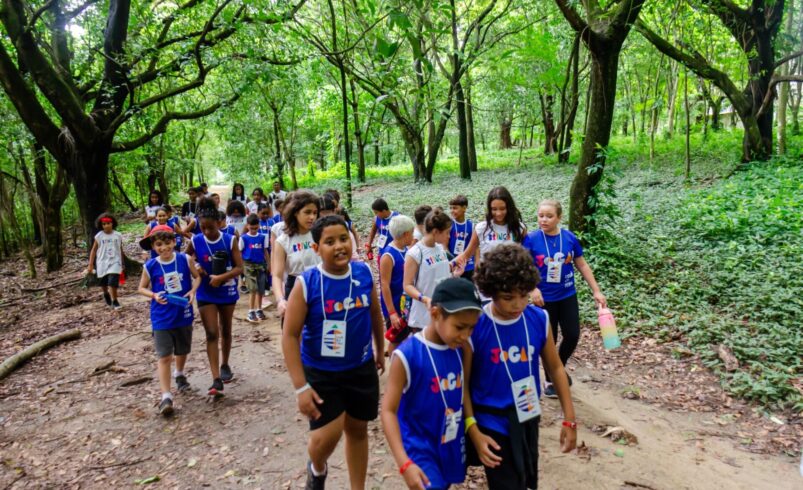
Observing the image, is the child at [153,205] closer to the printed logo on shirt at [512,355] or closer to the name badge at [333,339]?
the name badge at [333,339]

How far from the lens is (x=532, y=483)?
2469 millimetres

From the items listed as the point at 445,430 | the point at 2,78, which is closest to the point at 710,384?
the point at 445,430

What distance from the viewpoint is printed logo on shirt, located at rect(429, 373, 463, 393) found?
2.26 metres

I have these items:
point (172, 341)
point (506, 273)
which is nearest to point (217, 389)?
point (172, 341)

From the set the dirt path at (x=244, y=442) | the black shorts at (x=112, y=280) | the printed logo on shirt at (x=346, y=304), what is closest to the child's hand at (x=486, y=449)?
the printed logo on shirt at (x=346, y=304)

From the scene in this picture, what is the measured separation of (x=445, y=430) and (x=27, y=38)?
1073cm

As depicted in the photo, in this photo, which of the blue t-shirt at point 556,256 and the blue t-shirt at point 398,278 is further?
the blue t-shirt at point 398,278

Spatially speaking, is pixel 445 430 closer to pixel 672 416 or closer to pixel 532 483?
pixel 532 483

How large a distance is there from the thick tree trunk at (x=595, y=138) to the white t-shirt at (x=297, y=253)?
5625 millimetres

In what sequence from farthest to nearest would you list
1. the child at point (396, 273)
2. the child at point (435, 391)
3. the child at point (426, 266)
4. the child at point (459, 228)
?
the child at point (459, 228)
the child at point (396, 273)
the child at point (426, 266)
the child at point (435, 391)

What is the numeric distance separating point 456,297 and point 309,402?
117cm

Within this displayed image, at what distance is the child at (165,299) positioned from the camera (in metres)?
4.64

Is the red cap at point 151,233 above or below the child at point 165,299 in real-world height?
above

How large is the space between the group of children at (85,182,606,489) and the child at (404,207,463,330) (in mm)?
12
